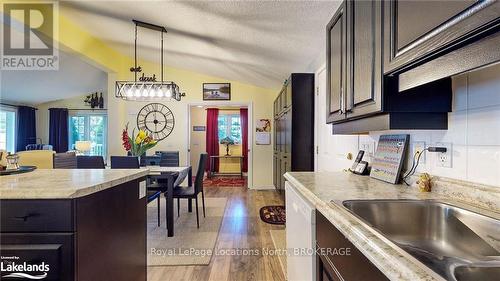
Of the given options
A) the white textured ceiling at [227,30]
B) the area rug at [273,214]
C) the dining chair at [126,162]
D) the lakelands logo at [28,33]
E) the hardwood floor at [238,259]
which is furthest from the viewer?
the area rug at [273,214]

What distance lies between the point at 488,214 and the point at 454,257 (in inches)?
7.1

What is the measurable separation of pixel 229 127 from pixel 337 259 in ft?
26.4

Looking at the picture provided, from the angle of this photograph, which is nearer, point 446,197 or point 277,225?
point 446,197

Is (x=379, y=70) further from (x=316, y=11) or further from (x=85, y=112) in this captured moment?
(x=85, y=112)

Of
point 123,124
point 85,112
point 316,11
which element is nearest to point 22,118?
point 85,112

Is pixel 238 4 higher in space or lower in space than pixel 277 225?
higher

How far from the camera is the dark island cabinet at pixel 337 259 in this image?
2.36ft

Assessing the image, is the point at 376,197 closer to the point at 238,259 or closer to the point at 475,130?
the point at 475,130

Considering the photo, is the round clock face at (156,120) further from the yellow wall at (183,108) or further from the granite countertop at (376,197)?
the granite countertop at (376,197)

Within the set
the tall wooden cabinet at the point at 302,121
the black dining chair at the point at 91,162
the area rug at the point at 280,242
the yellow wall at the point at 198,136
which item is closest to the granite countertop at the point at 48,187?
the area rug at the point at 280,242

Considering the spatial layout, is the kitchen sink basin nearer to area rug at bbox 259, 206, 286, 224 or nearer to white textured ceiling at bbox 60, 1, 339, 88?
white textured ceiling at bbox 60, 1, 339, 88

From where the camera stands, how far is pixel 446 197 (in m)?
1.15

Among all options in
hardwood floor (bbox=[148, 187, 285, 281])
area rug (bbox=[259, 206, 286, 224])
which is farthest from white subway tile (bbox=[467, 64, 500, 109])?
area rug (bbox=[259, 206, 286, 224])

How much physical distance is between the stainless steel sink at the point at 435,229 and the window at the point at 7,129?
9080 mm
